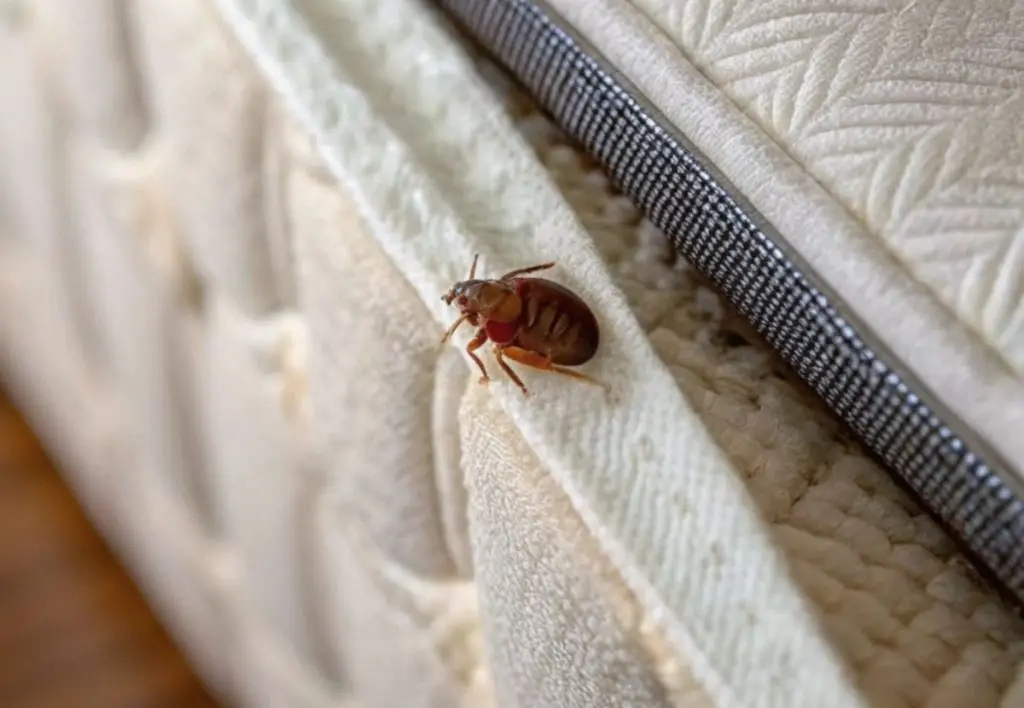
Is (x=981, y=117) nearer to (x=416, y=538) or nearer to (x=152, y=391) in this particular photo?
(x=416, y=538)

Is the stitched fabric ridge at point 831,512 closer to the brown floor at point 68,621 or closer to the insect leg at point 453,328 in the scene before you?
the insect leg at point 453,328

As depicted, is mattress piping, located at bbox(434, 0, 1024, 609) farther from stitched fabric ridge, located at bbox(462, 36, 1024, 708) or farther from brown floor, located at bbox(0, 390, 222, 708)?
brown floor, located at bbox(0, 390, 222, 708)

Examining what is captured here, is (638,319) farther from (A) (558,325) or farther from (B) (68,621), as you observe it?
(B) (68,621)

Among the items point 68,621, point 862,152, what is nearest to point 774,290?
point 862,152

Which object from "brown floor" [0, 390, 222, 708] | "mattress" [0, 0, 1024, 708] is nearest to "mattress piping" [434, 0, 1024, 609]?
"mattress" [0, 0, 1024, 708]

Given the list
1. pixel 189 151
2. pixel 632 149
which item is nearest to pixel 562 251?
pixel 632 149

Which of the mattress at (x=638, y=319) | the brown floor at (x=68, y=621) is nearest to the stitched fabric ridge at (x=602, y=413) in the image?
the mattress at (x=638, y=319)
